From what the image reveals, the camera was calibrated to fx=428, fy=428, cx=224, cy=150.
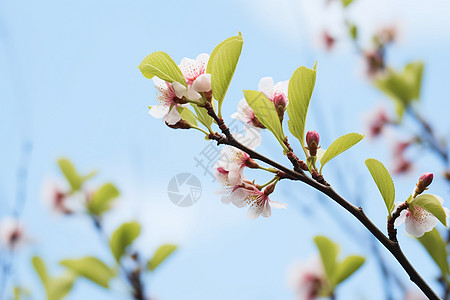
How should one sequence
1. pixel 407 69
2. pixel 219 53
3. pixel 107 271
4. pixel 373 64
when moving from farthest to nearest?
pixel 373 64 → pixel 407 69 → pixel 107 271 → pixel 219 53

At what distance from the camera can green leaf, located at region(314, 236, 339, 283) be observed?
4.43 feet

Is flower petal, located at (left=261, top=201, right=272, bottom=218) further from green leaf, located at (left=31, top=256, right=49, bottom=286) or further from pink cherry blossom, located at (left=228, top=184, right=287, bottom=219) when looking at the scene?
green leaf, located at (left=31, top=256, right=49, bottom=286)

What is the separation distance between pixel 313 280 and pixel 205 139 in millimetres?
1544

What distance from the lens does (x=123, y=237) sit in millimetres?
1560

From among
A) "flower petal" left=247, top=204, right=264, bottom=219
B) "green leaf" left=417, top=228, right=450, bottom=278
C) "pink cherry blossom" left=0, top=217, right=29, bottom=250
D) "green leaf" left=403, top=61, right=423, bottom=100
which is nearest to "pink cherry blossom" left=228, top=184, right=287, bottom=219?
"flower petal" left=247, top=204, right=264, bottom=219

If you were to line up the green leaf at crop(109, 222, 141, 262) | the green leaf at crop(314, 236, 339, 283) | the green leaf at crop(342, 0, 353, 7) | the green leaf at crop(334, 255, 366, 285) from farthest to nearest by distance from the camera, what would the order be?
the green leaf at crop(342, 0, 353, 7) → the green leaf at crop(109, 222, 141, 262) → the green leaf at crop(314, 236, 339, 283) → the green leaf at crop(334, 255, 366, 285)

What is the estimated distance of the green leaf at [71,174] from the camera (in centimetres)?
194

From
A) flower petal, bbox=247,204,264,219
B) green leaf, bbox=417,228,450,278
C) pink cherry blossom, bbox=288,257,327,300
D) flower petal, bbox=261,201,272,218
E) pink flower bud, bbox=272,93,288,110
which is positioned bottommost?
pink cherry blossom, bbox=288,257,327,300

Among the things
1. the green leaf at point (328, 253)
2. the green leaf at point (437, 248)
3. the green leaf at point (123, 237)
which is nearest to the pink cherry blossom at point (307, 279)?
the green leaf at point (328, 253)

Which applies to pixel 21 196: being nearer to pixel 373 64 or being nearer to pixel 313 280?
pixel 313 280

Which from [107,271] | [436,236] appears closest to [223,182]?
[436,236]

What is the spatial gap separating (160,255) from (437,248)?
1.05 m

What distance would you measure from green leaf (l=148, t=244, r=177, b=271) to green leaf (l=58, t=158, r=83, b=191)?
1.90 ft

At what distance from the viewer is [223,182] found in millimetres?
676
